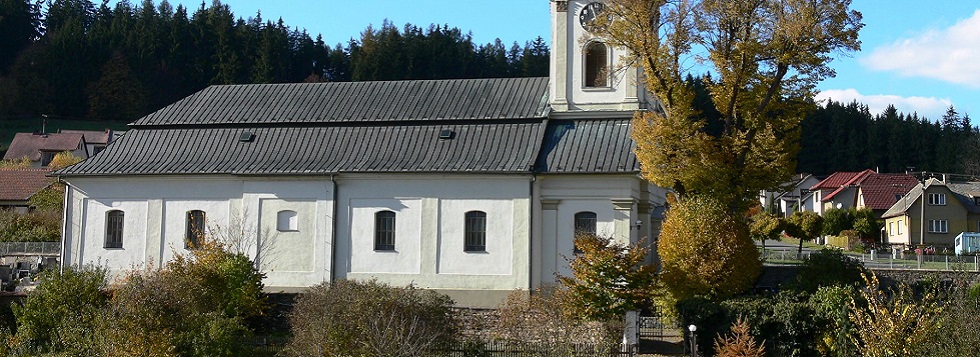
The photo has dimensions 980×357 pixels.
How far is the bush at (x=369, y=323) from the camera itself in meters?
17.5

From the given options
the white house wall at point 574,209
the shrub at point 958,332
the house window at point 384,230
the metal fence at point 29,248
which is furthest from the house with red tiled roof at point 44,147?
the shrub at point 958,332

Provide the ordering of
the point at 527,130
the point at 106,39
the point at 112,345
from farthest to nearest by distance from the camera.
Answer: the point at 106,39, the point at 527,130, the point at 112,345

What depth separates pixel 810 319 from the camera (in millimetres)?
21422

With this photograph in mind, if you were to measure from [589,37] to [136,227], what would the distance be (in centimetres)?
1570

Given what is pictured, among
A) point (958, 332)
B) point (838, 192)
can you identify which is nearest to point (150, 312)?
point (958, 332)

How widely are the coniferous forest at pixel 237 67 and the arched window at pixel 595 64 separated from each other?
5875 cm

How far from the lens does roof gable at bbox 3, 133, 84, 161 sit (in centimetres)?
8250

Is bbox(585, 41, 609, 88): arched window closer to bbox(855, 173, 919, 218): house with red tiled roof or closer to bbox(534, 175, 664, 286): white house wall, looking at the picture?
bbox(534, 175, 664, 286): white house wall

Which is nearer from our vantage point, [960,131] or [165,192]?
[165,192]

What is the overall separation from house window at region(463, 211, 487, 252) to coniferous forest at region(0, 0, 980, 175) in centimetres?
6120

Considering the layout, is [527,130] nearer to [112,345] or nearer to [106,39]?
[112,345]

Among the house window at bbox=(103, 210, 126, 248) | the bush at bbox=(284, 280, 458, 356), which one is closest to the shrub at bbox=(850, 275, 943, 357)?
the bush at bbox=(284, 280, 458, 356)

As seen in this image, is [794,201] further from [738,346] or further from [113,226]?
[738,346]

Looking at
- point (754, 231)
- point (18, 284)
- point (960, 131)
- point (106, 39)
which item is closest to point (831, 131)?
point (960, 131)
